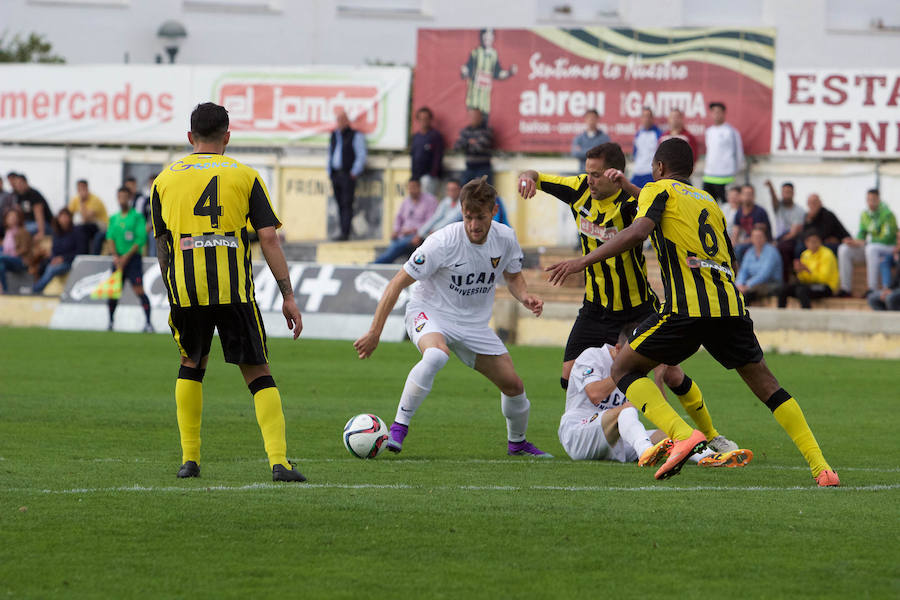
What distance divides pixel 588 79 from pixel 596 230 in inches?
625

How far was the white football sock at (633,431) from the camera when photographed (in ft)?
27.3

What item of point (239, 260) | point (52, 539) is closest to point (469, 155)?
point (239, 260)

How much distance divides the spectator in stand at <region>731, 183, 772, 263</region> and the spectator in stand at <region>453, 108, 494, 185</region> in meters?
4.71

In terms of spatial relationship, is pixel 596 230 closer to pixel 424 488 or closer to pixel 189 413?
pixel 424 488

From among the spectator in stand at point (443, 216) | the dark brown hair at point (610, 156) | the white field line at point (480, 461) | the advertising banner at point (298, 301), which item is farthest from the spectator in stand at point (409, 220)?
the white field line at point (480, 461)

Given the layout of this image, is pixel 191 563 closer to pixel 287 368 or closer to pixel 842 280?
pixel 287 368

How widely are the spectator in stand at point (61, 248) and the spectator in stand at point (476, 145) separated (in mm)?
7019

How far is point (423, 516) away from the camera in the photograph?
6.45 m

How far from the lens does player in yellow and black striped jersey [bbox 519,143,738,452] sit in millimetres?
9461

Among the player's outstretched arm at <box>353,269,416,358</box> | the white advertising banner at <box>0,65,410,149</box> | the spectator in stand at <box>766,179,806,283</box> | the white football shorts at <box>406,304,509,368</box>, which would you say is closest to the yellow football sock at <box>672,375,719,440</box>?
the white football shorts at <box>406,304,509,368</box>

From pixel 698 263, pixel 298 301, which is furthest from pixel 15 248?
pixel 698 263

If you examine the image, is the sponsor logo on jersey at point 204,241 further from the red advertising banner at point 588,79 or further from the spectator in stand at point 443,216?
the red advertising banner at point 588,79

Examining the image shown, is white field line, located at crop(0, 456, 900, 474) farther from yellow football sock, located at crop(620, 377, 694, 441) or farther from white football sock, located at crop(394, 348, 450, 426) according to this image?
yellow football sock, located at crop(620, 377, 694, 441)

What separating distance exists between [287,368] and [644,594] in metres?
11.5
